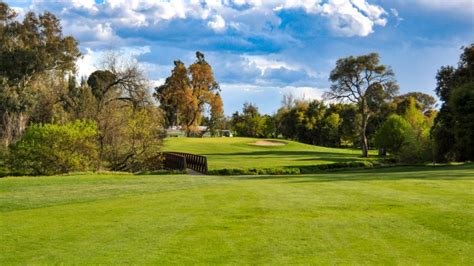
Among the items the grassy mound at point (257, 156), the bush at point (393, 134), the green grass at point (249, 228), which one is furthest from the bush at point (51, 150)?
the bush at point (393, 134)

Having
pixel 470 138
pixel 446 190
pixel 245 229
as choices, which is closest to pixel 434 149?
pixel 470 138

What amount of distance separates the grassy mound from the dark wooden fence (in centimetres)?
150

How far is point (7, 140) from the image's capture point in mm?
31891

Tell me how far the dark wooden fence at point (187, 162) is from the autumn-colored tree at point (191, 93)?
4030 centimetres

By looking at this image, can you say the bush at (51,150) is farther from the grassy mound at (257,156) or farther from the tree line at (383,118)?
the tree line at (383,118)

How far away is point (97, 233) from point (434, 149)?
41.6 m

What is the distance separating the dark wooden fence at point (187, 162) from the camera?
111 feet

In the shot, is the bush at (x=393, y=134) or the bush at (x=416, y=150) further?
the bush at (x=393, y=134)

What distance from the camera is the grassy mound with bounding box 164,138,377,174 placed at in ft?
129

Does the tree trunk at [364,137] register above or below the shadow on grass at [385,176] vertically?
above

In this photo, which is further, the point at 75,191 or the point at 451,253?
the point at 75,191

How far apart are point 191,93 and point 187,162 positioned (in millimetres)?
42612

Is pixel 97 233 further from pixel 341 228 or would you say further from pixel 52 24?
pixel 52 24

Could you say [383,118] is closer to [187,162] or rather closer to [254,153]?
[254,153]
